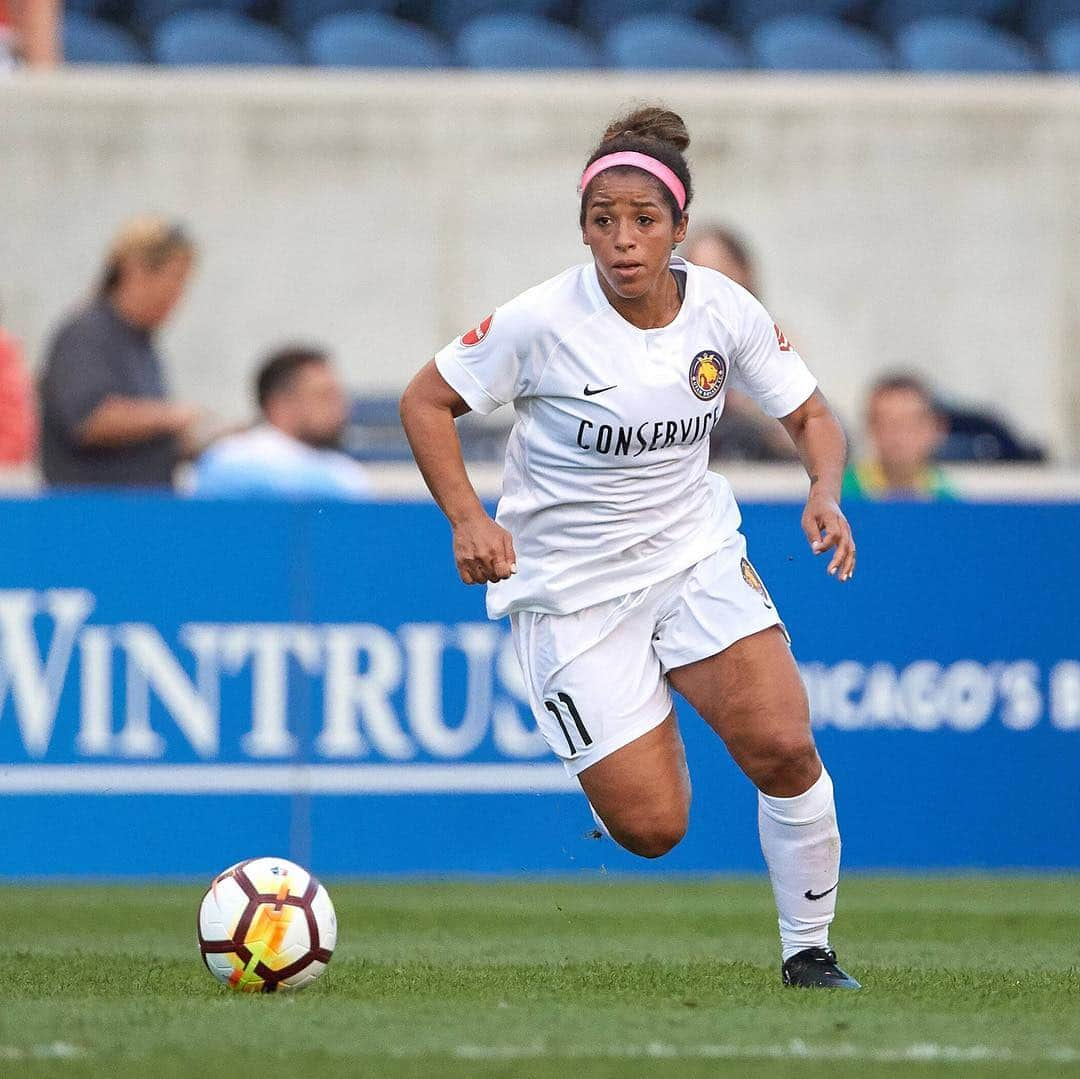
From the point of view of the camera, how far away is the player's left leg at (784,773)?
19.8 ft

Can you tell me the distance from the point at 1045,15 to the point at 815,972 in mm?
12349

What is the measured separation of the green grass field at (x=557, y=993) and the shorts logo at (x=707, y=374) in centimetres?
152

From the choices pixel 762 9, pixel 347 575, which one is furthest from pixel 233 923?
pixel 762 9

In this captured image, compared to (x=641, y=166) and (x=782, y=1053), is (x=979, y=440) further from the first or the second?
(x=782, y=1053)

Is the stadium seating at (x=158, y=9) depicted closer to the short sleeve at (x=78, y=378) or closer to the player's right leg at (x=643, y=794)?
the short sleeve at (x=78, y=378)

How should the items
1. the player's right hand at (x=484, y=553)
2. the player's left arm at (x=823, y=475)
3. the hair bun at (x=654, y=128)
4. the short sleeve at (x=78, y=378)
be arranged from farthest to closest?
the short sleeve at (x=78, y=378) < the hair bun at (x=654, y=128) < the player's left arm at (x=823, y=475) < the player's right hand at (x=484, y=553)

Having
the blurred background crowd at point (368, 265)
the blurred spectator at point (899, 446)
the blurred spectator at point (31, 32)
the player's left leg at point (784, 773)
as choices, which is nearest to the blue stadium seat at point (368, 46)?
the blurred background crowd at point (368, 265)

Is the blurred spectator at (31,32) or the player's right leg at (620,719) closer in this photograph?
the player's right leg at (620,719)

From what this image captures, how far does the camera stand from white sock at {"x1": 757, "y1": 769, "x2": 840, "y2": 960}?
6.14 metres

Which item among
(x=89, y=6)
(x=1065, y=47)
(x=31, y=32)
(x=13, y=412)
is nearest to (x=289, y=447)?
(x=13, y=412)

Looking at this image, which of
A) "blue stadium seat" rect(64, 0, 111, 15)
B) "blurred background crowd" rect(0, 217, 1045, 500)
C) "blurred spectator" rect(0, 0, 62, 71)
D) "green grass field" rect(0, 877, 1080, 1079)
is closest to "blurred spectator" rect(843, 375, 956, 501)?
"blurred background crowd" rect(0, 217, 1045, 500)

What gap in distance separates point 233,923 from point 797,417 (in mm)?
1978

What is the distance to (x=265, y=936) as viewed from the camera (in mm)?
5949

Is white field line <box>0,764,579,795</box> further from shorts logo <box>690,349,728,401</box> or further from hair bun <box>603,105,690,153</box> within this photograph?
hair bun <box>603,105,690,153</box>
